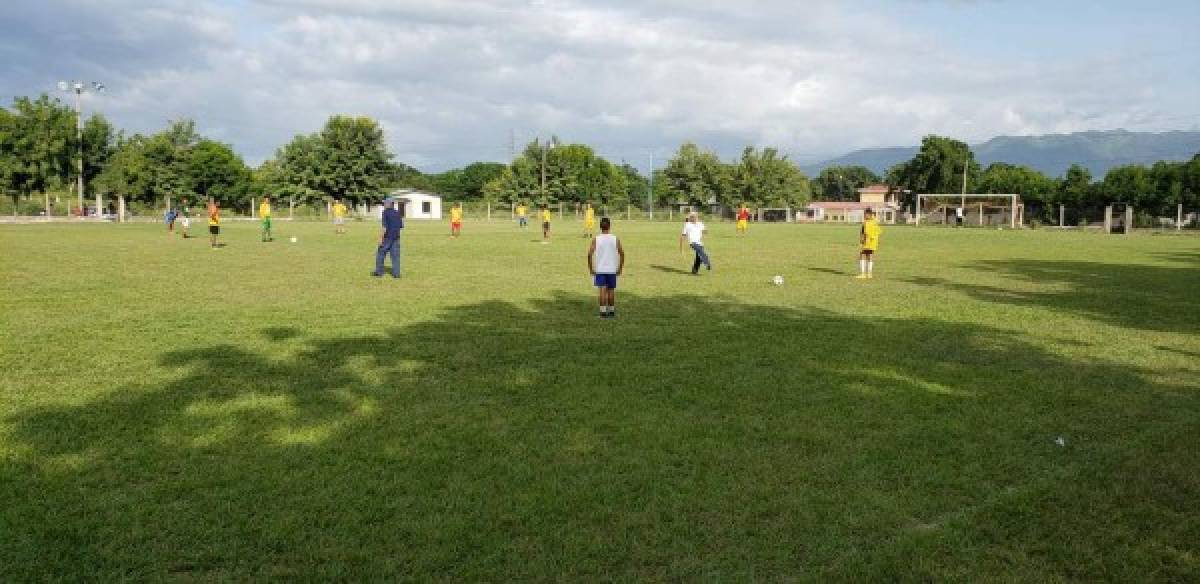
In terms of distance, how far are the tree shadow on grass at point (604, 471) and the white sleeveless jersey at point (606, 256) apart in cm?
332

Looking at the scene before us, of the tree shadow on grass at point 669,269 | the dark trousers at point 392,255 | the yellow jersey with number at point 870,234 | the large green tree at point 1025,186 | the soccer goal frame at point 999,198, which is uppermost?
the large green tree at point 1025,186

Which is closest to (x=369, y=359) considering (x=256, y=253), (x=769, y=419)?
(x=769, y=419)

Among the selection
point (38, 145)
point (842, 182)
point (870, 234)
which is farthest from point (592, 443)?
point (842, 182)

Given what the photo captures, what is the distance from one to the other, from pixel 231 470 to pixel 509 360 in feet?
13.3

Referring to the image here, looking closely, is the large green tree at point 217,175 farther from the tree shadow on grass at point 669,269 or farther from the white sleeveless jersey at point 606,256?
the white sleeveless jersey at point 606,256

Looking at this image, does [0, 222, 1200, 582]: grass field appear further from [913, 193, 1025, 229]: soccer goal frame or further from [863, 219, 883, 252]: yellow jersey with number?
[913, 193, 1025, 229]: soccer goal frame

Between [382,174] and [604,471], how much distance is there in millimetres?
80865

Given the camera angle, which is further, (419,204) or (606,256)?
(419,204)

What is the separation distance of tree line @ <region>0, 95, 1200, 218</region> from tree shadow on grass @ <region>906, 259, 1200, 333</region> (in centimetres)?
5004

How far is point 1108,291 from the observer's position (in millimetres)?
17359

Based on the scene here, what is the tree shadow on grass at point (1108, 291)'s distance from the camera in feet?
44.1

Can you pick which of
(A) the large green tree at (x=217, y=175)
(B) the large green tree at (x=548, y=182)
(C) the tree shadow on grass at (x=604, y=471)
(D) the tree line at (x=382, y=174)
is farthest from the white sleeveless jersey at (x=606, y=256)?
(B) the large green tree at (x=548, y=182)

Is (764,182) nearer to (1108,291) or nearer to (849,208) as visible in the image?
(849,208)

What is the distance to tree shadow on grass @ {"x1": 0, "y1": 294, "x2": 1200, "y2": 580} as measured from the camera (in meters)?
4.35
